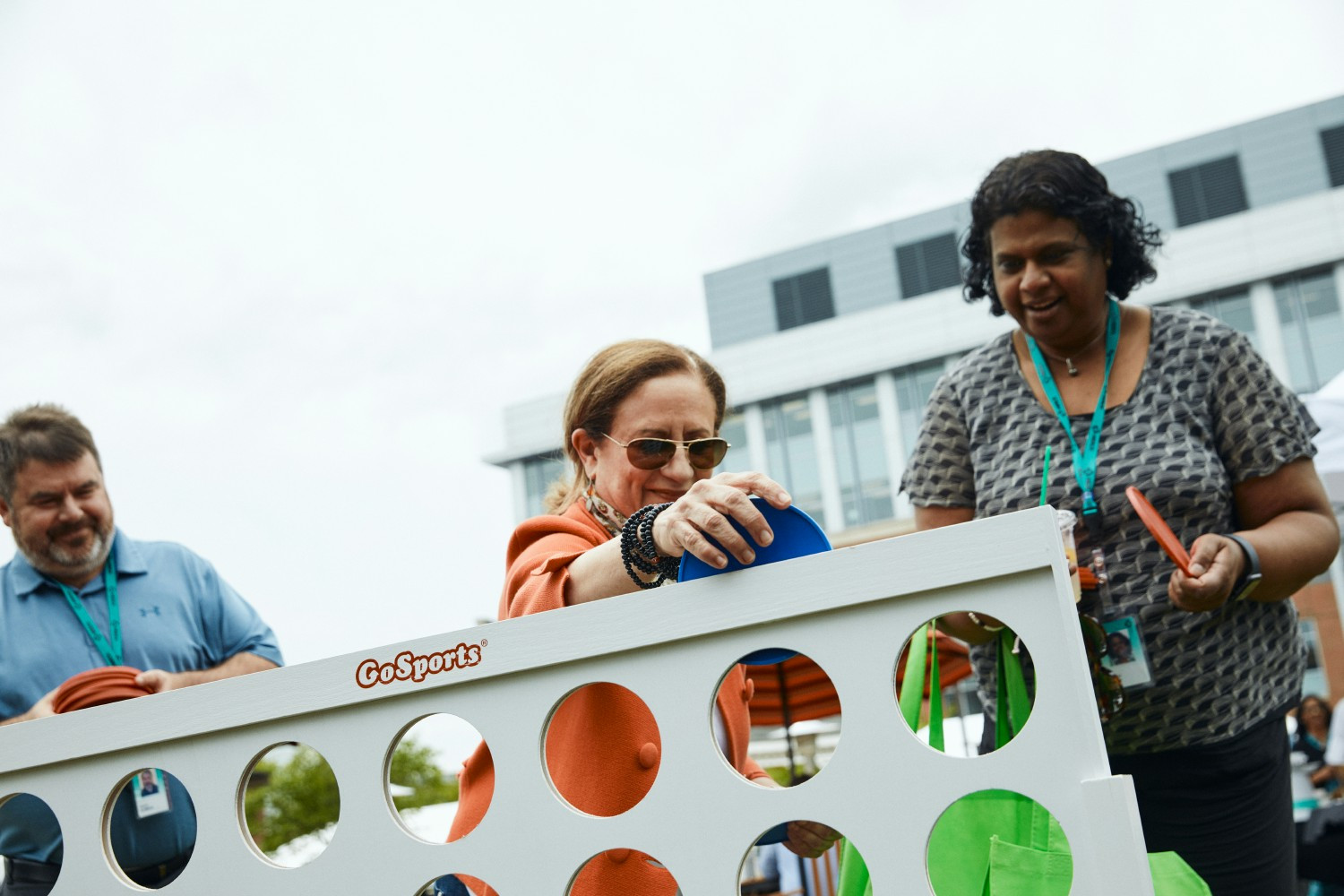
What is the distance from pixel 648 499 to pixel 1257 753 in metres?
1.08

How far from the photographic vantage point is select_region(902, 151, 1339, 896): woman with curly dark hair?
5.84 ft

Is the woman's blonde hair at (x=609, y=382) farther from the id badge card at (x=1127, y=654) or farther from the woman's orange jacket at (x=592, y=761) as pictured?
the id badge card at (x=1127, y=654)

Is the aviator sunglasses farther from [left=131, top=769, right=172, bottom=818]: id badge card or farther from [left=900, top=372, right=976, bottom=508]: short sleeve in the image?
[left=131, top=769, right=172, bottom=818]: id badge card

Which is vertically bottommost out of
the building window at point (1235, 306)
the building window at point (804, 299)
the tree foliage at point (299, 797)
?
the tree foliage at point (299, 797)

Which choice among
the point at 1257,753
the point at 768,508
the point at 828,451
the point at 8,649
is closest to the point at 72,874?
the point at 768,508

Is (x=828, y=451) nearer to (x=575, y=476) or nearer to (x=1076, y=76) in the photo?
(x=1076, y=76)

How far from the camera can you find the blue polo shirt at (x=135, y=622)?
248 centimetres

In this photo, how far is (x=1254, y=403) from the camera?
191cm

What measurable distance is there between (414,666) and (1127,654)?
121 cm

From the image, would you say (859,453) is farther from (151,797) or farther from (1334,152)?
(151,797)

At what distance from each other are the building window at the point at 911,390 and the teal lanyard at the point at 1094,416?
1474 inches

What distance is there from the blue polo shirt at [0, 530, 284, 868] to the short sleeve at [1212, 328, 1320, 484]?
2150mm

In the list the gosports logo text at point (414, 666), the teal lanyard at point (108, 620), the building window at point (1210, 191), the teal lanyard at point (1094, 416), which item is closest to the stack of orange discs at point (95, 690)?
the gosports logo text at point (414, 666)

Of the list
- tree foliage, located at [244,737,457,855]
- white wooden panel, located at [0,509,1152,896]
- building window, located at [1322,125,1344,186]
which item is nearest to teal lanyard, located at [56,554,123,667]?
white wooden panel, located at [0,509,1152,896]
